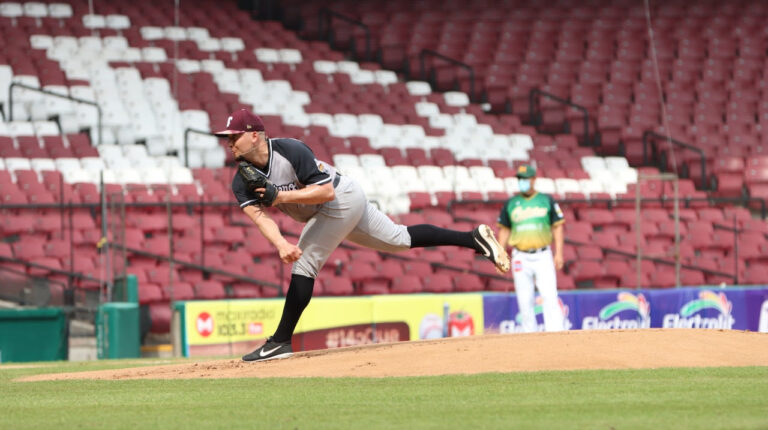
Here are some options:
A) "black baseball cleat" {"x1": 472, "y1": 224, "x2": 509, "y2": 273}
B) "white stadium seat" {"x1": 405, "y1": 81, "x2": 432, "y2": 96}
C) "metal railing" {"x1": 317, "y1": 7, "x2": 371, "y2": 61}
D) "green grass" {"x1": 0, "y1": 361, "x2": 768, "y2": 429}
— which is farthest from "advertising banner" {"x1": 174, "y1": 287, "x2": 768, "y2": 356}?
"metal railing" {"x1": 317, "y1": 7, "x2": 371, "y2": 61}

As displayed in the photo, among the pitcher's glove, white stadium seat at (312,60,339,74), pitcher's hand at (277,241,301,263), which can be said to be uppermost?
white stadium seat at (312,60,339,74)

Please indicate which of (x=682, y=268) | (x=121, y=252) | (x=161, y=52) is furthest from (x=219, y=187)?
(x=682, y=268)

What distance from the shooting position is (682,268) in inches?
815

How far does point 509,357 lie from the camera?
8.33 m

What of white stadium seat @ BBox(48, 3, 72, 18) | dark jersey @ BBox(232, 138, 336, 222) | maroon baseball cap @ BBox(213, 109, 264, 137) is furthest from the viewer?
white stadium seat @ BBox(48, 3, 72, 18)

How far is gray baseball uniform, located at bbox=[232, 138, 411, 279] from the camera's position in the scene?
27.7 feet

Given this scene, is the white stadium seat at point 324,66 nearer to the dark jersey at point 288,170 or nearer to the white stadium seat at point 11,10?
the white stadium seat at point 11,10

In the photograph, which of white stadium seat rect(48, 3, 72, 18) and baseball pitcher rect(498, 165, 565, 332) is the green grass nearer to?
baseball pitcher rect(498, 165, 565, 332)

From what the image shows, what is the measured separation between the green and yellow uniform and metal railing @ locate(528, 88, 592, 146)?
42.3ft

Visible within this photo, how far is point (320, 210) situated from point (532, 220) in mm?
4355

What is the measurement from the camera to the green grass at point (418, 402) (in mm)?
5754

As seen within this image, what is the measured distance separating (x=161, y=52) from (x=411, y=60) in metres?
6.00

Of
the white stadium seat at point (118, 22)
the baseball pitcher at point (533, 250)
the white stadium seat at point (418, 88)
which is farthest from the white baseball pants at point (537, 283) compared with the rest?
the white stadium seat at point (118, 22)

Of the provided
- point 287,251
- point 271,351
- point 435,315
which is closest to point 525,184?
point 435,315
